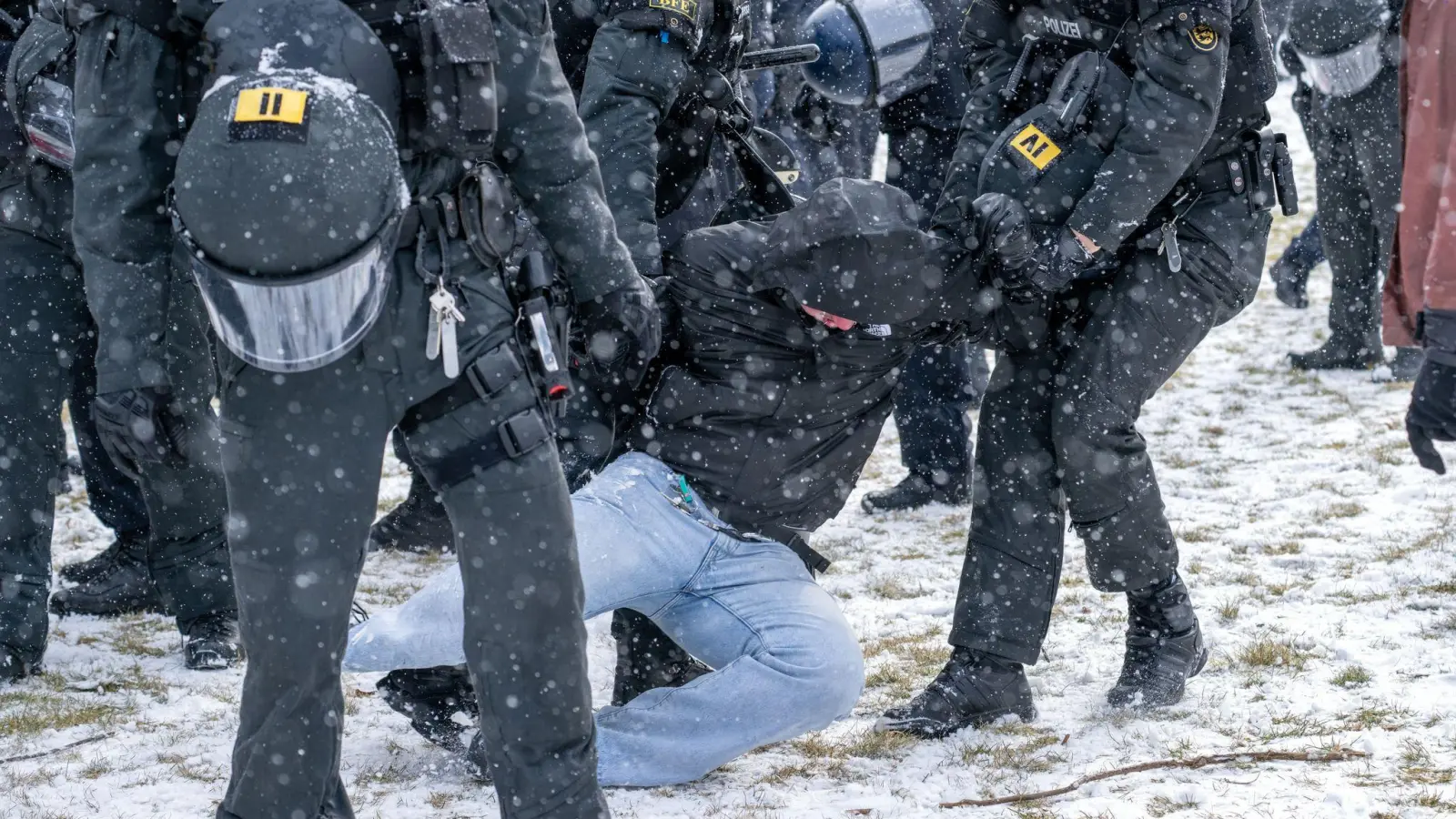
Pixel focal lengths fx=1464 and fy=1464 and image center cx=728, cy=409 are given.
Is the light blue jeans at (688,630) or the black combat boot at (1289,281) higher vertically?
the black combat boot at (1289,281)

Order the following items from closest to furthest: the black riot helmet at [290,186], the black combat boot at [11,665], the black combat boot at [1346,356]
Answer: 1. the black riot helmet at [290,186]
2. the black combat boot at [11,665]
3. the black combat boot at [1346,356]

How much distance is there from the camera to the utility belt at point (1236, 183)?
11.7ft

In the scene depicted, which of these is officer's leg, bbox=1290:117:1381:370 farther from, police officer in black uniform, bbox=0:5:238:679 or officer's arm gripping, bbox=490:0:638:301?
police officer in black uniform, bbox=0:5:238:679

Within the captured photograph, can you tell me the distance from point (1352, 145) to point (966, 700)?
411cm

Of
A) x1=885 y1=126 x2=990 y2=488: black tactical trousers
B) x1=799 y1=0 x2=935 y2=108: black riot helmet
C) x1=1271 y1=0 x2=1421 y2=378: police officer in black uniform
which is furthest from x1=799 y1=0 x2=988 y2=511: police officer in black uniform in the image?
x1=1271 y1=0 x2=1421 y2=378: police officer in black uniform

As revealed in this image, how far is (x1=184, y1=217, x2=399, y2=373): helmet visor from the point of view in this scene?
2215 millimetres

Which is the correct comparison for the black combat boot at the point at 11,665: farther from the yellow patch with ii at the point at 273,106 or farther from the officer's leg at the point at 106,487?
the yellow patch with ii at the point at 273,106

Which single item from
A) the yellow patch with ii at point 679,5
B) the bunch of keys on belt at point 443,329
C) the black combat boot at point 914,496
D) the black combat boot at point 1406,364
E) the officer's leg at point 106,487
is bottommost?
the black combat boot at point 914,496

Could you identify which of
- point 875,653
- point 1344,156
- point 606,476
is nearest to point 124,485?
point 606,476

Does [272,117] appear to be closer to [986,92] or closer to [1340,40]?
[986,92]

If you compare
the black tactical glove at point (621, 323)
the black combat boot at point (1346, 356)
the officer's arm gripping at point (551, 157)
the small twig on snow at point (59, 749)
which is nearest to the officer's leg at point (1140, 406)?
the black tactical glove at point (621, 323)

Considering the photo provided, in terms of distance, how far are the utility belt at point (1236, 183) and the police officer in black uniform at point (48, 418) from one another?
2533mm

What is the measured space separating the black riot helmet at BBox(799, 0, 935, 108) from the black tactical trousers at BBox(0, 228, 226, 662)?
6.72ft

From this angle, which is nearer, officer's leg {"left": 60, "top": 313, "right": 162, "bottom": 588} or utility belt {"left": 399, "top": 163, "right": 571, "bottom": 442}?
utility belt {"left": 399, "top": 163, "right": 571, "bottom": 442}
